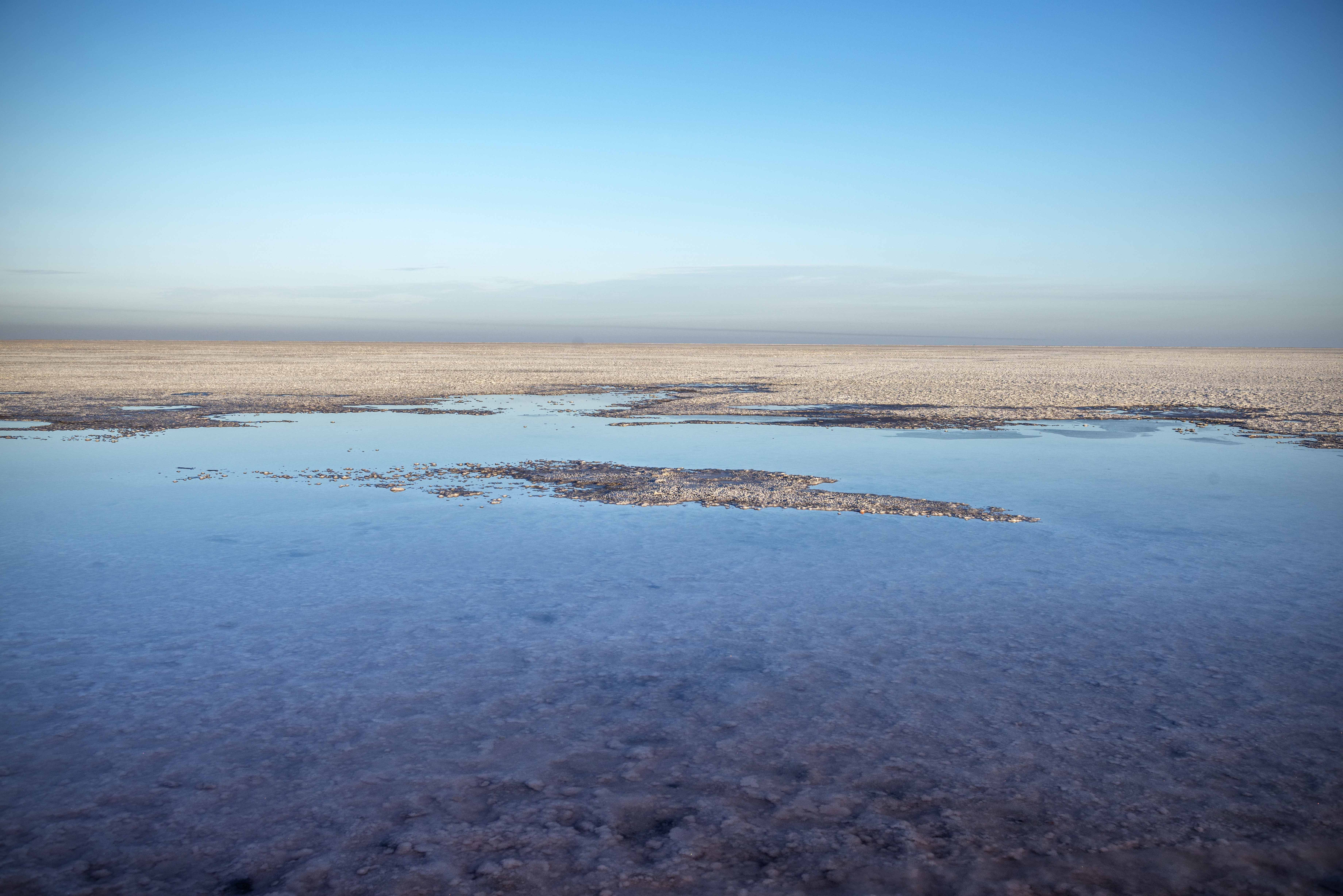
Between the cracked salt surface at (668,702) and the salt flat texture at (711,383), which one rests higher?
the salt flat texture at (711,383)

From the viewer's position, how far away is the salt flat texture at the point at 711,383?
18.8 meters

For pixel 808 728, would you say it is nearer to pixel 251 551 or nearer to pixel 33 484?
pixel 251 551

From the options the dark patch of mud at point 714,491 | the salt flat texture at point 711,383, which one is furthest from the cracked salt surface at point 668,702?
the salt flat texture at point 711,383

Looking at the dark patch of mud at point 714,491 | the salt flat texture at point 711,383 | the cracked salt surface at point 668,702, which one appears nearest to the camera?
the cracked salt surface at point 668,702

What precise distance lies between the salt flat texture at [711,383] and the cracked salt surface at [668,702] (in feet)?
33.8

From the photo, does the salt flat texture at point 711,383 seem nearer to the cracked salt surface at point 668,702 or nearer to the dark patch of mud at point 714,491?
the dark patch of mud at point 714,491

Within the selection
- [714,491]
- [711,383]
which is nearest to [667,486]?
[714,491]

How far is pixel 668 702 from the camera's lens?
3.94 meters

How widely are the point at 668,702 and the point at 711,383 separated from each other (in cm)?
2660

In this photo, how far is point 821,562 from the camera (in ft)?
21.0

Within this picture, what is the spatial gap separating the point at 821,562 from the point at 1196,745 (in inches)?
121

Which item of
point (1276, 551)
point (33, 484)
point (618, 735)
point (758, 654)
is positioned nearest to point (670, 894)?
point (618, 735)

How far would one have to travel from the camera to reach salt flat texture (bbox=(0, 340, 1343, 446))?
61.8ft

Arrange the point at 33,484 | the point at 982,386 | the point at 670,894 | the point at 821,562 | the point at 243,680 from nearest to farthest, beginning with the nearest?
1. the point at 670,894
2. the point at 243,680
3. the point at 821,562
4. the point at 33,484
5. the point at 982,386
